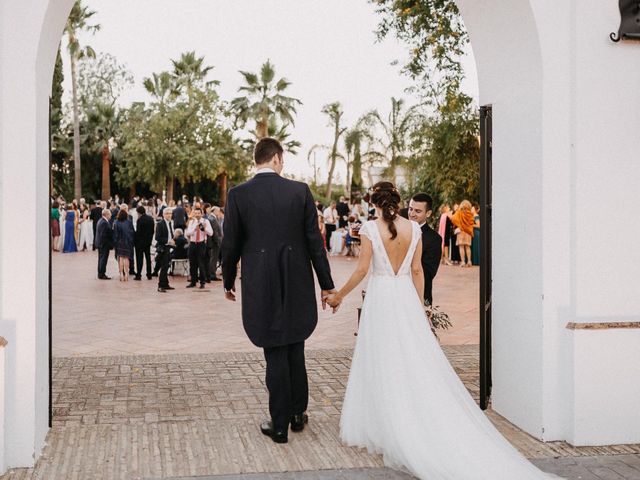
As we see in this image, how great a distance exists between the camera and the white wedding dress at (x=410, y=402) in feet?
13.4

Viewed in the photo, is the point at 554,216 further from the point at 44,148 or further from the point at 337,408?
the point at 44,148

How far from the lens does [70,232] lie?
24.3 m

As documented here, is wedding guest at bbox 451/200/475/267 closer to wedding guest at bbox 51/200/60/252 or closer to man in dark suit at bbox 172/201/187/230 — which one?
man in dark suit at bbox 172/201/187/230

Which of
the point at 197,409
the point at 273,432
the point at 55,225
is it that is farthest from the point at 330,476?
the point at 55,225

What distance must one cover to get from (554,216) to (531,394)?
4.26 feet

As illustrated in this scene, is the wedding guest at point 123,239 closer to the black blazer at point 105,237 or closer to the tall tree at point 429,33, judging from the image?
the black blazer at point 105,237

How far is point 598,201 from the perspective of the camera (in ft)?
16.0

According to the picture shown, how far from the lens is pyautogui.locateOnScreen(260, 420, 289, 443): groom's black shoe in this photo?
4.79 m

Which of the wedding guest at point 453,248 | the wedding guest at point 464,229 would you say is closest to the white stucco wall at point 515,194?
the wedding guest at point 464,229

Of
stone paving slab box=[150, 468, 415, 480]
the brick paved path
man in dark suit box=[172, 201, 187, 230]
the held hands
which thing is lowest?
stone paving slab box=[150, 468, 415, 480]

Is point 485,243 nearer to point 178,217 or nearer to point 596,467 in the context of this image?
point 596,467

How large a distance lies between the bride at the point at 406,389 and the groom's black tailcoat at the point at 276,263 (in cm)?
32

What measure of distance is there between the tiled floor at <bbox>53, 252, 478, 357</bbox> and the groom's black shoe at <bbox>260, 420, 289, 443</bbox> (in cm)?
319

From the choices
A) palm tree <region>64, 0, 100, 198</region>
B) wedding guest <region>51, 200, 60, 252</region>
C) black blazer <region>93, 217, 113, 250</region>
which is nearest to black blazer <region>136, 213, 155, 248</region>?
black blazer <region>93, 217, 113, 250</region>
